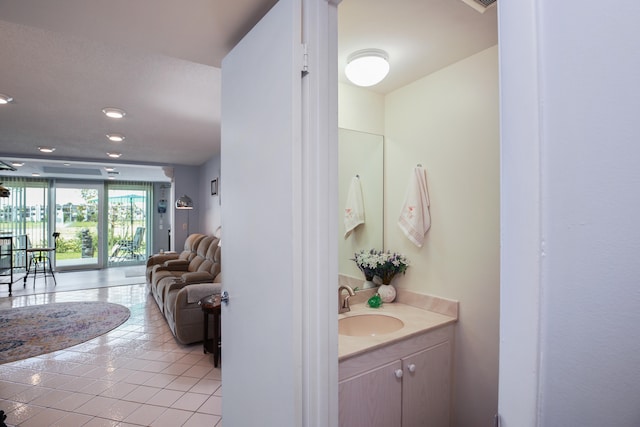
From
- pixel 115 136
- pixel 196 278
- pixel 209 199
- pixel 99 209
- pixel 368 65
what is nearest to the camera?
pixel 368 65

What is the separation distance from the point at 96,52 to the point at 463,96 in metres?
2.35

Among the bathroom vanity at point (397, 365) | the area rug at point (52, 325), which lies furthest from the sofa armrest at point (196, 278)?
the bathroom vanity at point (397, 365)

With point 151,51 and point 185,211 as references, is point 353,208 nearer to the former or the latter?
point 151,51

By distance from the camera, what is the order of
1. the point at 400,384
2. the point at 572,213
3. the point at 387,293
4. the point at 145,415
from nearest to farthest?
the point at 572,213 → the point at 400,384 → the point at 387,293 → the point at 145,415

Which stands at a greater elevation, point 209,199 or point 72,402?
point 209,199

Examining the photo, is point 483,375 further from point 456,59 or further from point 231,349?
point 456,59

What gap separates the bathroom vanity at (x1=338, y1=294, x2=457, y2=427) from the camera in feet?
4.58

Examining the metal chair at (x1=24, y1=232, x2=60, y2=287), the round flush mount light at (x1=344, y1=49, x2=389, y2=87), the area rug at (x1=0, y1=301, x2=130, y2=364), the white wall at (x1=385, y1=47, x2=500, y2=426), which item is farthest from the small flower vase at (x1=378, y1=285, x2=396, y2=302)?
the metal chair at (x1=24, y1=232, x2=60, y2=287)

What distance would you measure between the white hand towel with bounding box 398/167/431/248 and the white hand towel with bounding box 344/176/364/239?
1.06 feet

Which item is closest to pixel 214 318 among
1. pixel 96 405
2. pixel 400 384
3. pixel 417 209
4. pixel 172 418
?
pixel 172 418

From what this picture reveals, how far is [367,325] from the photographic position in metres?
1.92

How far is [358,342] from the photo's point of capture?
1.49 m

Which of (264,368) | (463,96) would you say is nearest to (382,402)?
(264,368)

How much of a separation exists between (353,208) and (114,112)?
2.75 m
